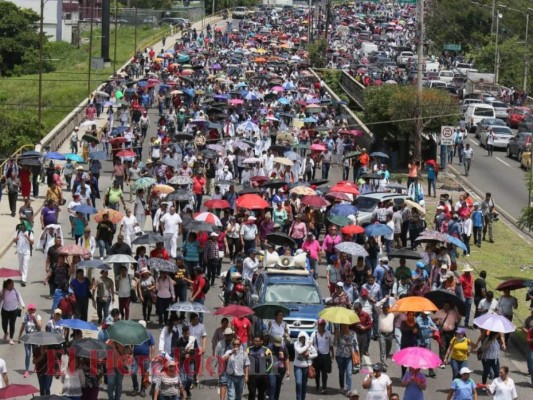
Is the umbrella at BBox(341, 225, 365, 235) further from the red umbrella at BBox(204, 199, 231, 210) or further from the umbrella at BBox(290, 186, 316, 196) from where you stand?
the umbrella at BBox(290, 186, 316, 196)

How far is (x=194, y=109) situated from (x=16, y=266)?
2673 cm

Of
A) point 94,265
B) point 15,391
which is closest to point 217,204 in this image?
point 94,265

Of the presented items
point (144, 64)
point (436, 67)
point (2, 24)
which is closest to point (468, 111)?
point (144, 64)

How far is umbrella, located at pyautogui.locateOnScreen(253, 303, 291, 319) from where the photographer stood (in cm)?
2286

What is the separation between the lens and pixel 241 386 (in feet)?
68.3

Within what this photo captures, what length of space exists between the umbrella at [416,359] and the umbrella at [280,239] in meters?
10.0

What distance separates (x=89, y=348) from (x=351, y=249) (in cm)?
967

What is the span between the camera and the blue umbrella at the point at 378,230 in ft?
101

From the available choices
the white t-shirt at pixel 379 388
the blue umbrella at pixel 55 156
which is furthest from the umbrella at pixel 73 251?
the blue umbrella at pixel 55 156

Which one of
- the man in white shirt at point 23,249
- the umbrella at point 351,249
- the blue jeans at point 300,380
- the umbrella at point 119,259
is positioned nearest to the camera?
the blue jeans at point 300,380

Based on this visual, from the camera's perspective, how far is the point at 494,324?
22.6 metres

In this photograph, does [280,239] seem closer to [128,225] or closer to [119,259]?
[128,225]

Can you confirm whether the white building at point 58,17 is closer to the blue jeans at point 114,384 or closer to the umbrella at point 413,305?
the umbrella at point 413,305

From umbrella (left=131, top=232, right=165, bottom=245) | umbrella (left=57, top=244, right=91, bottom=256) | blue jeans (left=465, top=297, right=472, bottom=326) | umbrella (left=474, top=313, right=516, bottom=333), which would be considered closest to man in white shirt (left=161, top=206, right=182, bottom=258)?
umbrella (left=131, top=232, right=165, bottom=245)
